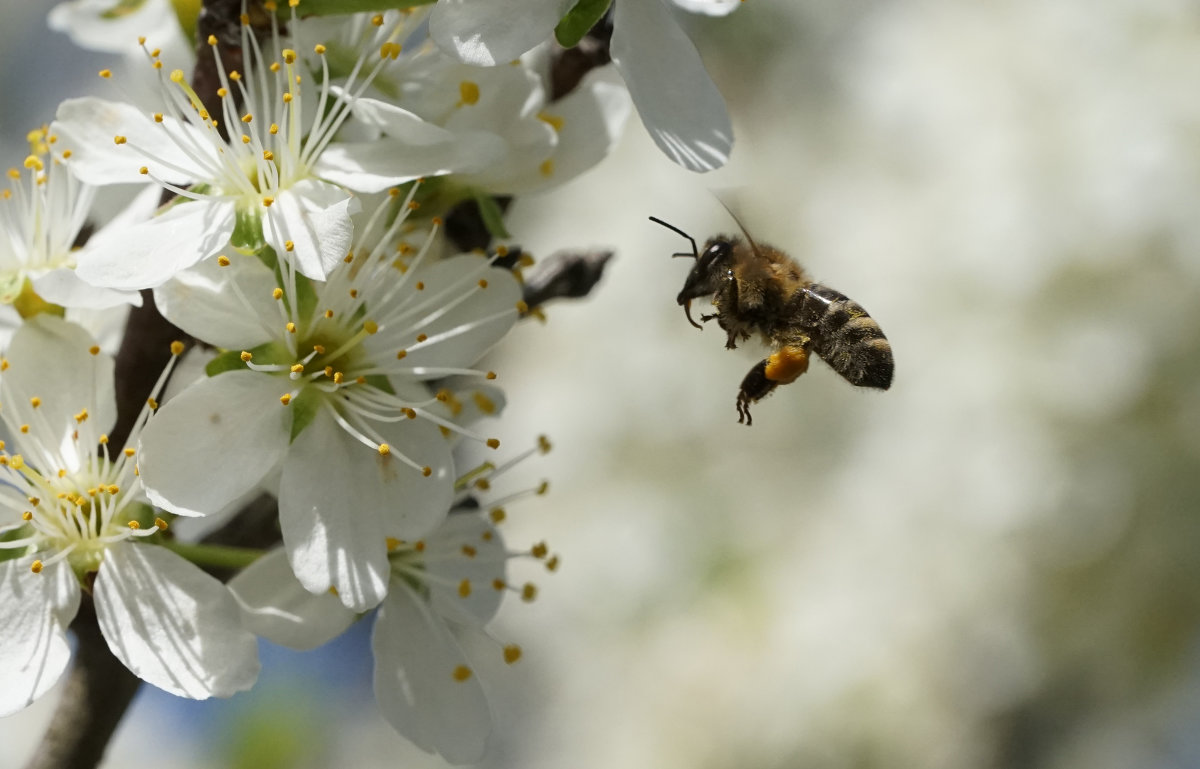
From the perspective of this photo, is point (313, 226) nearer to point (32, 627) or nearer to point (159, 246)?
point (159, 246)

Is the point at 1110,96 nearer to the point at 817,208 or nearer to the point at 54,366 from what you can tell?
the point at 817,208

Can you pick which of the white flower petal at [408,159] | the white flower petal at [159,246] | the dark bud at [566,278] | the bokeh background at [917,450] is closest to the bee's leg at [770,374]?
the dark bud at [566,278]

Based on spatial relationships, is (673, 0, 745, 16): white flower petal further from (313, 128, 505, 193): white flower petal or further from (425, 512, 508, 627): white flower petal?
(425, 512, 508, 627): white flower petal

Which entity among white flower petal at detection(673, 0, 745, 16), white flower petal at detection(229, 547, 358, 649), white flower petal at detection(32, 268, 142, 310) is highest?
white flower petal at detection(673, 0, 745, 16)

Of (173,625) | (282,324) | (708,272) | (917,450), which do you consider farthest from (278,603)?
(917,450)

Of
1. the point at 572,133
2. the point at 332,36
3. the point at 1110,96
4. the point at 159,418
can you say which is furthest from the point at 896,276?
the point at 159,418

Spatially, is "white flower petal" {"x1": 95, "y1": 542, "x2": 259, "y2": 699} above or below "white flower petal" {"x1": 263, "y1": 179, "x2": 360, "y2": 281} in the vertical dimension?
below

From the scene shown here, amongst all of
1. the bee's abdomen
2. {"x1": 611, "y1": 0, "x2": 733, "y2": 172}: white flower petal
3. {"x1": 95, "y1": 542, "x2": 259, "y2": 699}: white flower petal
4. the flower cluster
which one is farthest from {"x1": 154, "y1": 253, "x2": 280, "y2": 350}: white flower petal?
the bee's abdomen
